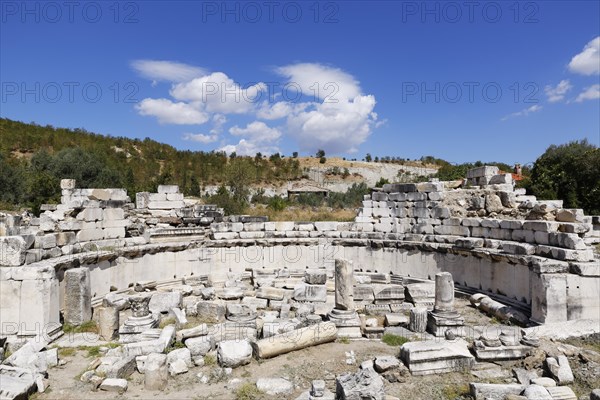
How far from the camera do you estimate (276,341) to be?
8062 mm

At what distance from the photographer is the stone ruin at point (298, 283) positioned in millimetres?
7527

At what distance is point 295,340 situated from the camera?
8.25 metres

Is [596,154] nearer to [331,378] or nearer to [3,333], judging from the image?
[331,378]

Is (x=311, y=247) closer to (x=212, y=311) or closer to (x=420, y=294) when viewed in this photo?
(x=420, y=294)

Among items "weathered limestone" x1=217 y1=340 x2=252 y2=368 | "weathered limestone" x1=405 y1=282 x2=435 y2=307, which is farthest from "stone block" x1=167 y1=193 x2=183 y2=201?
"weathered limestone" x1=405 y1=282 x2=435 y2=307

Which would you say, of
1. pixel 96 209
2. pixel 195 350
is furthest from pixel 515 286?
pixel 96 209

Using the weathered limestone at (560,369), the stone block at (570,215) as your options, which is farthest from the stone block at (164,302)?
the stone block at (570,215)

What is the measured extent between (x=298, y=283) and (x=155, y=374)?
699cm

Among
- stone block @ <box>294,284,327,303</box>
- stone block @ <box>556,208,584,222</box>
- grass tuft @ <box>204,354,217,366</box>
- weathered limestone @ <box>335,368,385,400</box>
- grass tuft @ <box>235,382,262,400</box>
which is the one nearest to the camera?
weathered limestone @ <box>335,368,385,400</box>

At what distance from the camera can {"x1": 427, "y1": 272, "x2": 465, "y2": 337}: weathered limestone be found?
9125 millimetres

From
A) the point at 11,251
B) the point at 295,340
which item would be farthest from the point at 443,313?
the point at 11,251

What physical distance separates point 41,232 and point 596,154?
32926mm

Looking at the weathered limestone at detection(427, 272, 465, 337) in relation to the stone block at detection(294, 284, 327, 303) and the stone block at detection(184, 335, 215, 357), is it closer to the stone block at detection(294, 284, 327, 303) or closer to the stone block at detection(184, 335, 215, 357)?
the stone block at detection(294, 284, 327, 303)

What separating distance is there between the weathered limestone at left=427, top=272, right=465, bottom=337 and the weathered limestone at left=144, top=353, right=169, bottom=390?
5.65 meters
